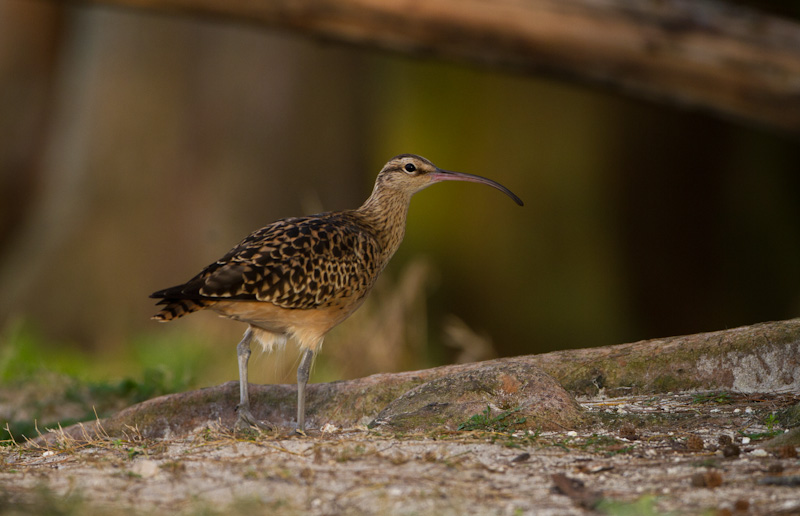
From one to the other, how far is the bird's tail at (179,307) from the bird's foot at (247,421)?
24.5 inches

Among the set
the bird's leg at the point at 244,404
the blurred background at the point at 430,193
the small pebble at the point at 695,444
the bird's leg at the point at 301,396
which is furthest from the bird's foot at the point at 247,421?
the blurred background at the point at 430,193

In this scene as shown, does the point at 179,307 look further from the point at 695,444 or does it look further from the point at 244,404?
the point at 695,444

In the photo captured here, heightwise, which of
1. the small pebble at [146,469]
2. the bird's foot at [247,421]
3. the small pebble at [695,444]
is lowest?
the bird's foot at [247,421]

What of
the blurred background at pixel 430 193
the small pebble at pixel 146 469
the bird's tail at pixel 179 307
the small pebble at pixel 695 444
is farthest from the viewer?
the blurred background at pixel 430 193

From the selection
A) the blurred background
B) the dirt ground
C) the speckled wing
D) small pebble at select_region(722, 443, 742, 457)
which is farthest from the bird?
the blurred background

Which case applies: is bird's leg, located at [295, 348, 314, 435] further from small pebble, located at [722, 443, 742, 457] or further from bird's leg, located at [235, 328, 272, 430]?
small pebble, located at [722, 443, 742, 457]

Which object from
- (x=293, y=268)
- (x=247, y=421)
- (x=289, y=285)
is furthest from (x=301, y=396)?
(x=293, y=268)

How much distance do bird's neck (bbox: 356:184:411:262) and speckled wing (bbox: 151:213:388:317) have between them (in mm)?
415

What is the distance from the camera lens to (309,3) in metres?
8.74

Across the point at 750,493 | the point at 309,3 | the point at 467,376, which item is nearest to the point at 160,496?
the point at 467,376

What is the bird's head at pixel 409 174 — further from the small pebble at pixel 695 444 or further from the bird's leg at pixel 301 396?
the small pebble at pixel 695 444

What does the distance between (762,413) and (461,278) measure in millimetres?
7739

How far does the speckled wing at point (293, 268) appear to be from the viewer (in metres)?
5.64

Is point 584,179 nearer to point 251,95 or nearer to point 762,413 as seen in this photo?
point 251,95
